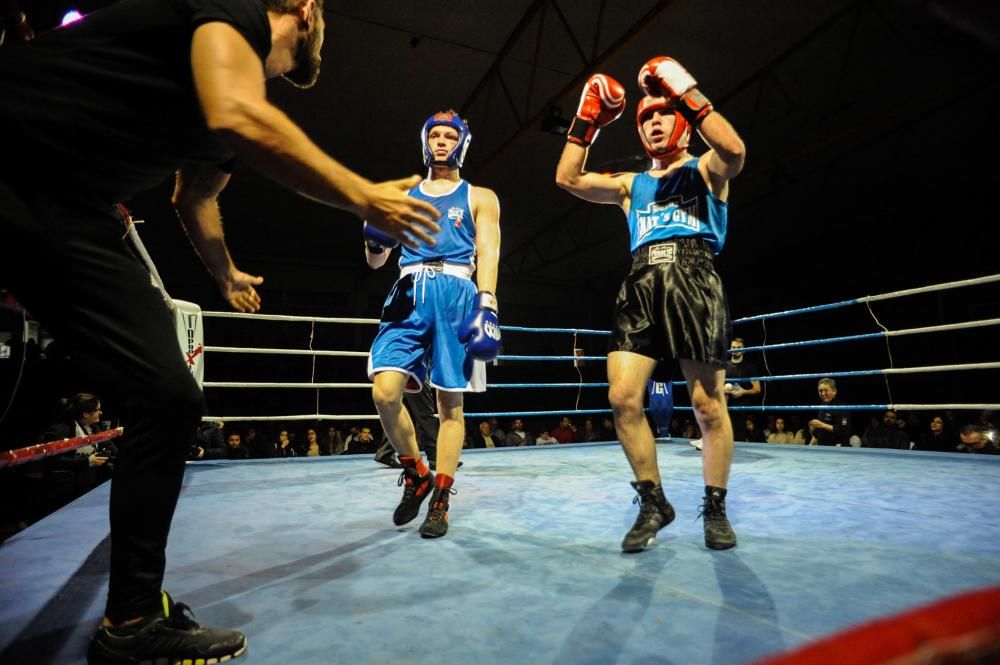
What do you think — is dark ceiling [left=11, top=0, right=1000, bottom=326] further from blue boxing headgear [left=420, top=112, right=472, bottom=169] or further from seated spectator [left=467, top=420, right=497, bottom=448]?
blue boxing headgear [left=420, top=112, right=472, bottom=169]

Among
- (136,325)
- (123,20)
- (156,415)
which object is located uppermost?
(123,20)

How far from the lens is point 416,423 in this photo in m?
3.71

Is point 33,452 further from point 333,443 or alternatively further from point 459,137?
point 333,443

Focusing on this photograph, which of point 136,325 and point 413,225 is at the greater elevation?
point 413,225

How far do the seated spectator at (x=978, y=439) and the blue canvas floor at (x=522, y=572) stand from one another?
11.7 ft

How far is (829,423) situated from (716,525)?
17.4 feet

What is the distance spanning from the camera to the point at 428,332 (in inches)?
87.2

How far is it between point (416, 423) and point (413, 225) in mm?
2833

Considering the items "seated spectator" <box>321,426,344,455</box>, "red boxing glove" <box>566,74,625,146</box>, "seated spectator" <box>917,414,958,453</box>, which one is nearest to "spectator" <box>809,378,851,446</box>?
"seated spectator" <box>917,414,958,453</box>

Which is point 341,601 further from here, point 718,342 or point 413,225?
point 718,342

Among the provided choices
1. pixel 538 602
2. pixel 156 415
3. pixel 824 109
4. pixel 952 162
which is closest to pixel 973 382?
pixel 952 162

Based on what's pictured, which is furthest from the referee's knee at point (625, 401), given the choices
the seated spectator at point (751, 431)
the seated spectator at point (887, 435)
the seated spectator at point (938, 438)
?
the seated spectator at point (751, 431)

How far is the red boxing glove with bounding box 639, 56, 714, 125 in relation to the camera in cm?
180

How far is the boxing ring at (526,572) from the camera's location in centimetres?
108
